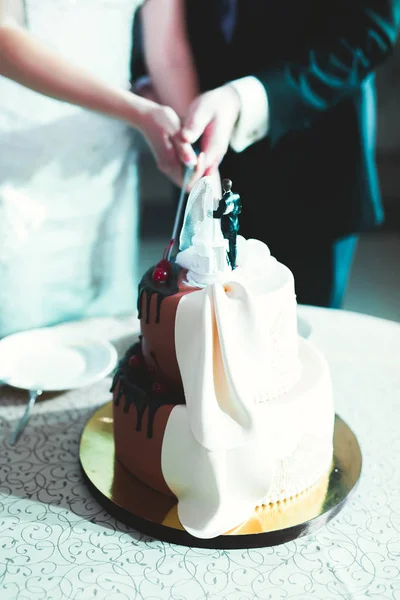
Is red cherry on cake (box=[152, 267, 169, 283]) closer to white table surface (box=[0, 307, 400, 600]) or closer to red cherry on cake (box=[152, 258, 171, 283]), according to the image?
red cherry on cake (box=[152, 258, 171, 283])

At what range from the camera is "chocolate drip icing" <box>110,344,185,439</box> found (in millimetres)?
942

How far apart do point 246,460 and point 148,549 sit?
0.60ft

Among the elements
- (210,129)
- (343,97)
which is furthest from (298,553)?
(343,97)

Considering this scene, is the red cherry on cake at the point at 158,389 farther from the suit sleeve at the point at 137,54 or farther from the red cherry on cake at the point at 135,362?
the suit sleeve at the point at 137,54

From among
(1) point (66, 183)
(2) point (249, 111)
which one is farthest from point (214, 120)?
(1) point (66, 183)

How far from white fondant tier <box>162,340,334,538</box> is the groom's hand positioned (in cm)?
77

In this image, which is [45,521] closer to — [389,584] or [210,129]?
[389,584]

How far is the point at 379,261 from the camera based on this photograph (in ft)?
11.7

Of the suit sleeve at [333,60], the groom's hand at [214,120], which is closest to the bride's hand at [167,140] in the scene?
the groom's hand at [214,120]

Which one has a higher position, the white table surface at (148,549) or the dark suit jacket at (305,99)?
the dark suit jacket at (305,99)

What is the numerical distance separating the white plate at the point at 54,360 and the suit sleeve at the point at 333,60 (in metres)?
0.77

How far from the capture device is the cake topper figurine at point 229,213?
0.93m

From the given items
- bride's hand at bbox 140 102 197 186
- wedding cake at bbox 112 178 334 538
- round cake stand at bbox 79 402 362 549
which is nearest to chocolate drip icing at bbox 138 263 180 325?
wedding cake at bbox 112 178 334 538

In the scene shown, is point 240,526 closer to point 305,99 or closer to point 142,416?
point 142,416
